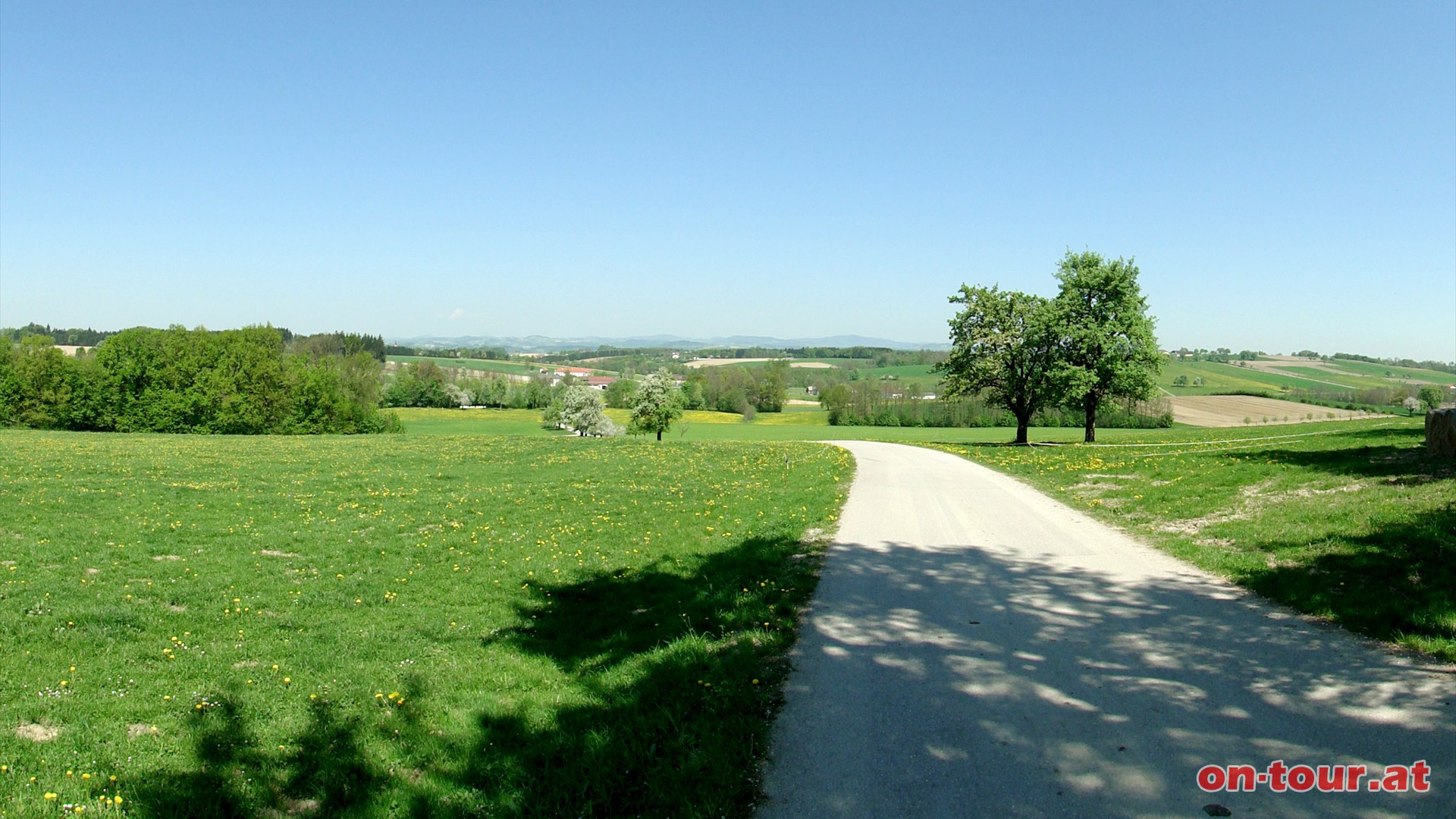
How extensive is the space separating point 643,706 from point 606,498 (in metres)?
13.9

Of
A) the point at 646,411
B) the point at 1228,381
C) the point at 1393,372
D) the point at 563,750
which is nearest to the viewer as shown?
the point at 563,750

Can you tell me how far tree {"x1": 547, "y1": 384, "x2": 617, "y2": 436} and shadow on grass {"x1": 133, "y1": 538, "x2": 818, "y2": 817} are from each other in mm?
60775

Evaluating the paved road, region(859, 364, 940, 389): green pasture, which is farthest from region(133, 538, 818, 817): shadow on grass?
region(859, 364, 940, 389): green pasture

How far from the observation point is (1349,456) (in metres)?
18.7

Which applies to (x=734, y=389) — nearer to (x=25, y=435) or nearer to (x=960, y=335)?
(x=960, y=335)

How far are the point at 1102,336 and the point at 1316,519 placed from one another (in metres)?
26.6

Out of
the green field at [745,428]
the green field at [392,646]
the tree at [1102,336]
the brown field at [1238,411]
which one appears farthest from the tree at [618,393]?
the green field at [392,646]

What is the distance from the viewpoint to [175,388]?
5678 centimetres

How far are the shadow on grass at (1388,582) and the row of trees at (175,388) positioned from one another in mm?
64413

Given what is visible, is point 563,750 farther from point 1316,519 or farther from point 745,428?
point 745,428

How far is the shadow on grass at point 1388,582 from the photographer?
25.3ft

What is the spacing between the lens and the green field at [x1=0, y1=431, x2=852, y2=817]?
5785mm

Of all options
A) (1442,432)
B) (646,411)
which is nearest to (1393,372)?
(646,411)

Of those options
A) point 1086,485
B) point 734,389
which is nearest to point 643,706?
point 1086,485
